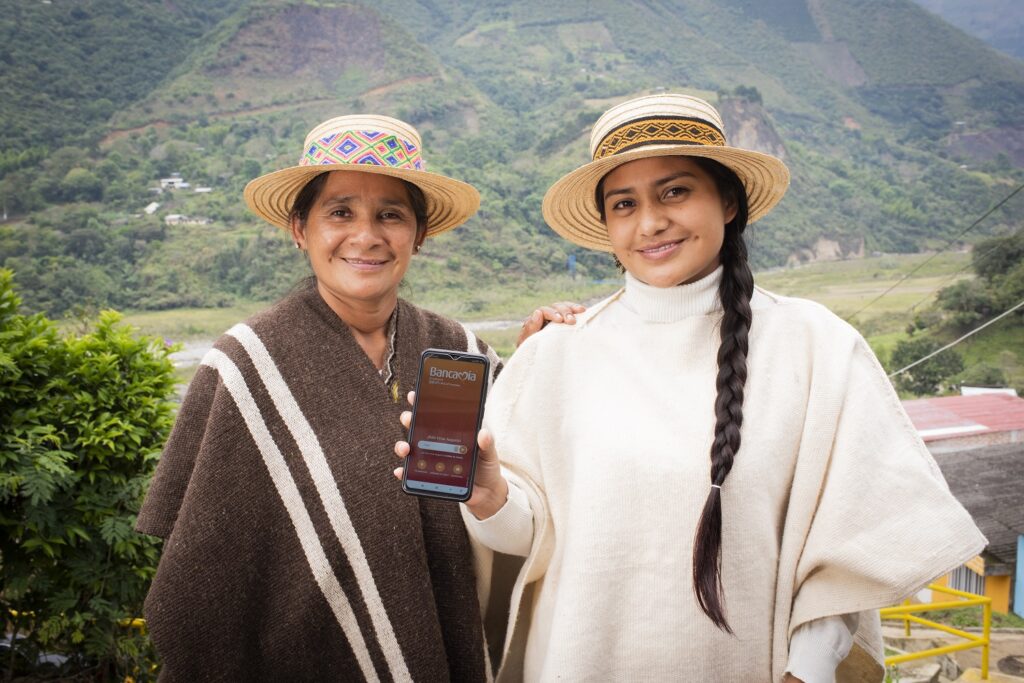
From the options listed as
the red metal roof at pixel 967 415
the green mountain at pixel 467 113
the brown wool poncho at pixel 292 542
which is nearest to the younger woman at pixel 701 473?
the brown wool poncho at pixel 292 542

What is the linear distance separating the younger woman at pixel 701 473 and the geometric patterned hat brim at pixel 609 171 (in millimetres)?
11

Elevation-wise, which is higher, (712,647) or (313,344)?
(313,344)

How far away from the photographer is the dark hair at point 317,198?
195cm

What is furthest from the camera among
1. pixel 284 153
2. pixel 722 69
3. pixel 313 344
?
pixel 722 69

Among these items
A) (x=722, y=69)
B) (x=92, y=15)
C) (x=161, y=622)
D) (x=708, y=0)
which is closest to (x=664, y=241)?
(x=161, y=622)

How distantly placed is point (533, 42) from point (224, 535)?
74783 mm

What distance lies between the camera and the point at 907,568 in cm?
139

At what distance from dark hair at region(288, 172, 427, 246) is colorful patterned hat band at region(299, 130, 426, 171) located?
0.19ft

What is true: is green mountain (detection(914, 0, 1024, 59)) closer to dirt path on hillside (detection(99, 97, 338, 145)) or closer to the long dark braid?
dirt path on hillside (detection(99, 97, 338, 145))

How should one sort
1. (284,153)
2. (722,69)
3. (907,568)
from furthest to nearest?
(722,69), (284,153), (907,568)

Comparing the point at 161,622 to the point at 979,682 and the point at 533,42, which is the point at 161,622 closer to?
the point at 979,682

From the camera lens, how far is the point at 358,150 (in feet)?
6.12

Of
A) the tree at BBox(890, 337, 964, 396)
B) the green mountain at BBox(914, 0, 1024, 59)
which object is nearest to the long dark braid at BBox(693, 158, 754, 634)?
the tree at BBox(890, 337, 964, 396)

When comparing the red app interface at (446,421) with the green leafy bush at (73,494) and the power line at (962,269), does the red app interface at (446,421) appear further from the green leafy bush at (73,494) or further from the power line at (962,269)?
the power line at (962,269)
